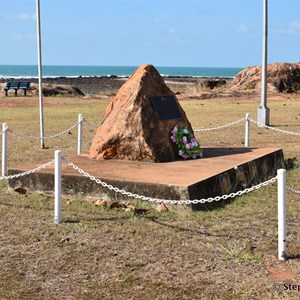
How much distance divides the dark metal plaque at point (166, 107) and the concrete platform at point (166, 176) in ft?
2.85

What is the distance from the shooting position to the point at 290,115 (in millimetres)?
24406

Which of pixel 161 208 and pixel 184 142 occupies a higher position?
pixel 184 142

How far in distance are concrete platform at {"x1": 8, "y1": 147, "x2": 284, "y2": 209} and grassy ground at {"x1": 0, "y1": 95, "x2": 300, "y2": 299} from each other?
10.3 inches

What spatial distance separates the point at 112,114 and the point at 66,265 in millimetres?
4988

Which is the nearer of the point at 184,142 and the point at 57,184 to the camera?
the point at 57,184

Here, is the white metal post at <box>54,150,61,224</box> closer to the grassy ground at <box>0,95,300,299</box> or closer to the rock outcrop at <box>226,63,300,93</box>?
the grassy ground at <box>0,95,300,299</box>

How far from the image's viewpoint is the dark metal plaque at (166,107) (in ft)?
33.9

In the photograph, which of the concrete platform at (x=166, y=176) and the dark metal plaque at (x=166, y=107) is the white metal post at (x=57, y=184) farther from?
the dark metal plaque at (x=166, y=107)

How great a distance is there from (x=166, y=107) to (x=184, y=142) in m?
0.73

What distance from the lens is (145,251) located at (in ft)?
20.7

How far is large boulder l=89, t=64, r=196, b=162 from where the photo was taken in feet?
32.6

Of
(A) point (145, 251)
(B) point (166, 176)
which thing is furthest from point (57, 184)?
(B) point (166, 176)

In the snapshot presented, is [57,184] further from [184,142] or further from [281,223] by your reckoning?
[184,142]

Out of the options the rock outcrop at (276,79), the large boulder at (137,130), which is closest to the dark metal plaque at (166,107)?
the large boulder at (137,130)
